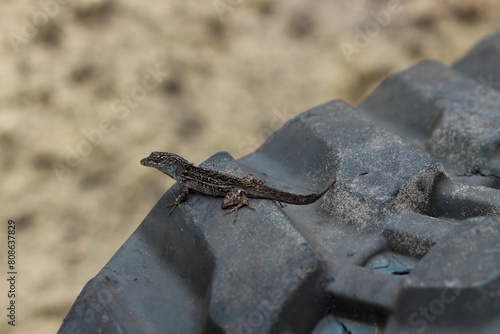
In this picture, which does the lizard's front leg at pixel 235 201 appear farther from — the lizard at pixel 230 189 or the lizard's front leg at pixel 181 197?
the lizard's front leg at pixel 181 197

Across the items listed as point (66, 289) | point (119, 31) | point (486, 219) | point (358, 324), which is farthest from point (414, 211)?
point (119, 31)

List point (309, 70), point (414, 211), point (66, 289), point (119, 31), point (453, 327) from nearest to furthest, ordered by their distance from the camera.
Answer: point (453, 327) < point (414, 211) < point (66, 289) < point (119, 31) < point (309, 70)

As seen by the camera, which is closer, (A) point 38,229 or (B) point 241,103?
(A) point 38,229

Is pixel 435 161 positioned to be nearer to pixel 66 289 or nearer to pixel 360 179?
pixel 360 179

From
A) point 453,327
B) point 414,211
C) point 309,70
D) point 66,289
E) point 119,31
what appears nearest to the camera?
point 453,327

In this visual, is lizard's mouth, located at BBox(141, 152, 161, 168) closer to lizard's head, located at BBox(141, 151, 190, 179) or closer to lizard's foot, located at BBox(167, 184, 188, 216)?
lizard's head, located at BBox(141, 151, 190, 179)

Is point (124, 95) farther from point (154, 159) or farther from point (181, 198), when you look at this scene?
point (181, 198)

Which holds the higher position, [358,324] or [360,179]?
[360,179]

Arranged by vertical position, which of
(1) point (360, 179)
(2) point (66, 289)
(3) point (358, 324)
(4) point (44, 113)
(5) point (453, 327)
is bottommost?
(5) point (453, 327)
